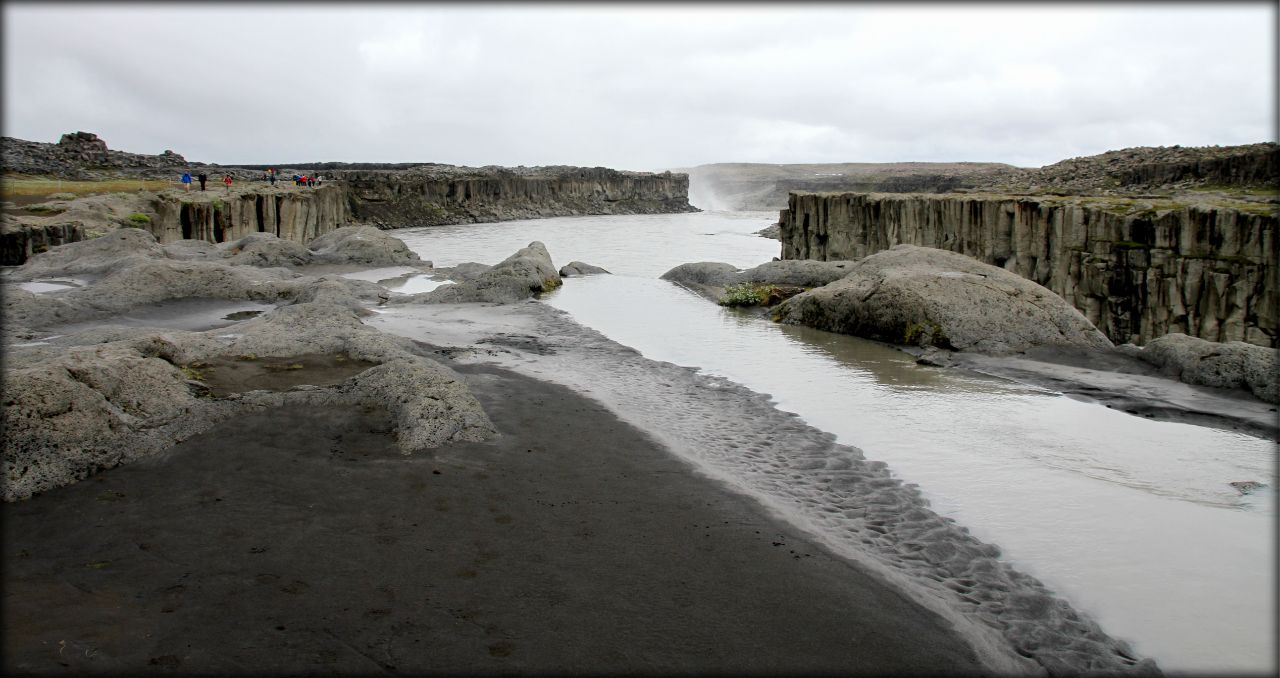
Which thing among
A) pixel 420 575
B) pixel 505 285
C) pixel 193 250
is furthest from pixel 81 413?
pixel 193 250

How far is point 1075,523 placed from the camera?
6668mm

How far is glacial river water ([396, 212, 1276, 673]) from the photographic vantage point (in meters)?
5.31

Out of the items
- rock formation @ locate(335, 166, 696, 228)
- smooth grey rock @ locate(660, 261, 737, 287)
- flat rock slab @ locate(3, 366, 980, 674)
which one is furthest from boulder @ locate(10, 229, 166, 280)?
rock formation @ locate(335, 166, 696, 228)

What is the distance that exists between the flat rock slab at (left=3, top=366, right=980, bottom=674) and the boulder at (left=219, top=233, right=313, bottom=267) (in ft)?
55.2

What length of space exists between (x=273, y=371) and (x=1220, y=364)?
40.0 ft

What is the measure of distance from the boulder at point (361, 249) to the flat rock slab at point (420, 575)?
2047cm

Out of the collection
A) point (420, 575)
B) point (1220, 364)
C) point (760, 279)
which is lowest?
point (420, 575)

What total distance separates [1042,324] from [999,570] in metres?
9.03

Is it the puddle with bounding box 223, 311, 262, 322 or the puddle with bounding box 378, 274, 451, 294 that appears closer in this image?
the puddle with bounding box 223, 311, 262, 322

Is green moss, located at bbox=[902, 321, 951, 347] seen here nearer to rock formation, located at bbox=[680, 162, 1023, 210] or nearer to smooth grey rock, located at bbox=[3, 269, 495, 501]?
→ smooth grey rock, located at bbox=[3, 269, 495, 501]

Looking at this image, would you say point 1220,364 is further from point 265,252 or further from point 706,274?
point 265,252

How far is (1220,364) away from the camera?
10883mm

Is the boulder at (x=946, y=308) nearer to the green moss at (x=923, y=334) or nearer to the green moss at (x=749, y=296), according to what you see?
the green moss at (x=923, y=334)

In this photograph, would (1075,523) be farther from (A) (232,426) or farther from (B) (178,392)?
(B) (178,392)
